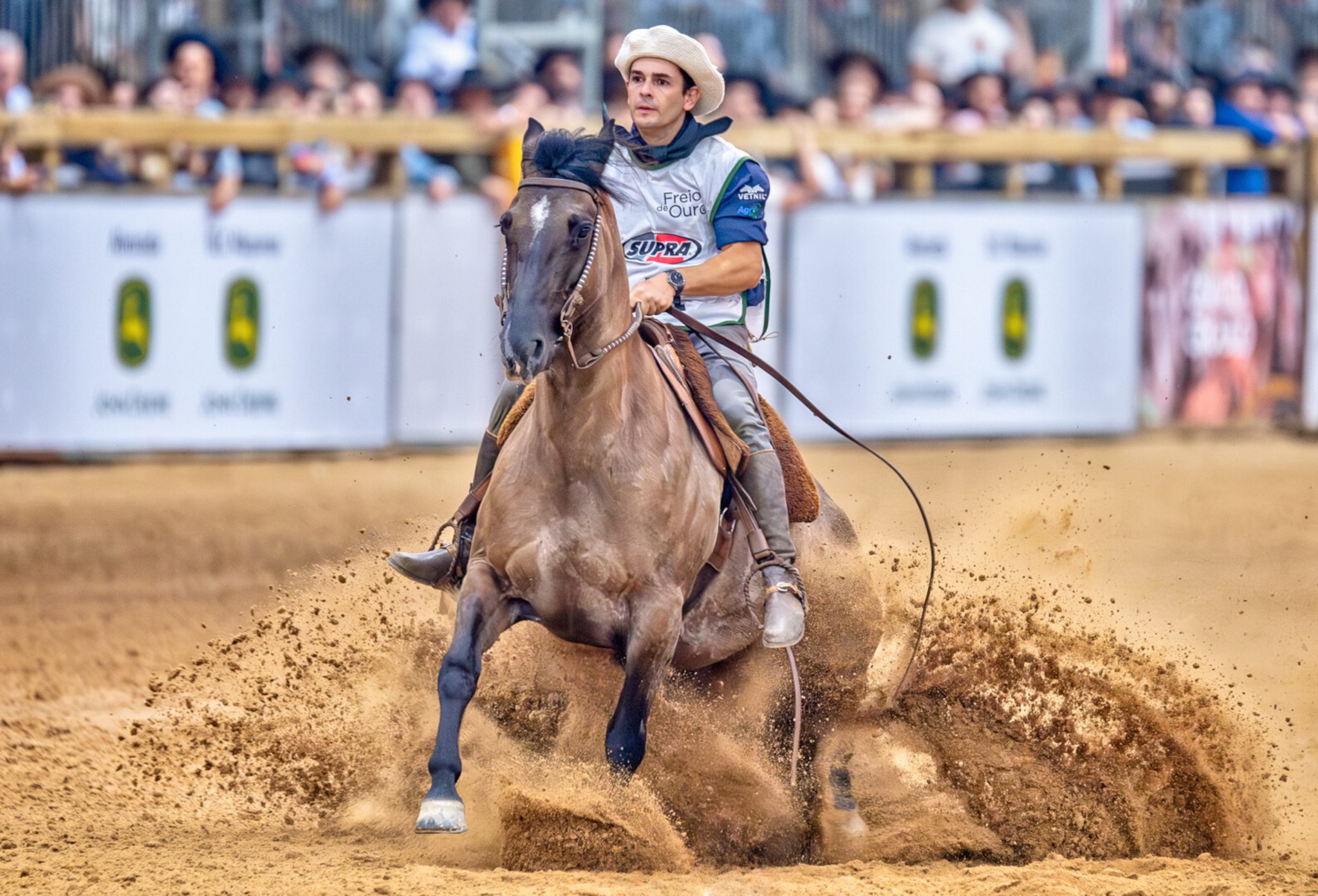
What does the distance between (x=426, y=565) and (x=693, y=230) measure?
1366 millimetres

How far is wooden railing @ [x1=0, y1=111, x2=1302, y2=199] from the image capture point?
432 inches

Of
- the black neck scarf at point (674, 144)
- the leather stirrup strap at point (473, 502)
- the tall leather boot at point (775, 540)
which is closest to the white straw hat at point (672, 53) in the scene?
the black neck scarf at point (674, 144)

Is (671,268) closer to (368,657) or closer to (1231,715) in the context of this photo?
(368,657)

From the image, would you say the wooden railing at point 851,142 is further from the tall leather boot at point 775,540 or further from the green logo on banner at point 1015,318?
the tall leather boot at point 775,540

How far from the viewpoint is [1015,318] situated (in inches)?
489

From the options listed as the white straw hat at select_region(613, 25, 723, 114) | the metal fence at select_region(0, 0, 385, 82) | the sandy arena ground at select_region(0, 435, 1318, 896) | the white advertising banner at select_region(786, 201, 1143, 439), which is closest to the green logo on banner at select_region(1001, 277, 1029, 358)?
the white advertising banner at select_region(786, 201, 1143, 439)

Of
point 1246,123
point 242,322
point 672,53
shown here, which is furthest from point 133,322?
point 1246,123

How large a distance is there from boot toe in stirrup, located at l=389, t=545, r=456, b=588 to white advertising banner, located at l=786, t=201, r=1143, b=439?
652 cm

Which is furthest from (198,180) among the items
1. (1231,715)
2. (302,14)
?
(1231,715)

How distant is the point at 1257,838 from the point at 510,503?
2674 mm

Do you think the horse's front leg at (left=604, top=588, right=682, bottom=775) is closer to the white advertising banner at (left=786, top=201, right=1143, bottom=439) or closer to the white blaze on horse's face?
the white blaze on horse's face

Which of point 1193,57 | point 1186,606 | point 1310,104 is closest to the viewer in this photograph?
point 1186,606

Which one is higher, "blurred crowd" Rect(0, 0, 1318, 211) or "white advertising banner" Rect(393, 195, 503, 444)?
"blurred crowd" Rect(0, 0, 1318, 211)

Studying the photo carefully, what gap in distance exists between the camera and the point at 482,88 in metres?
11.9
